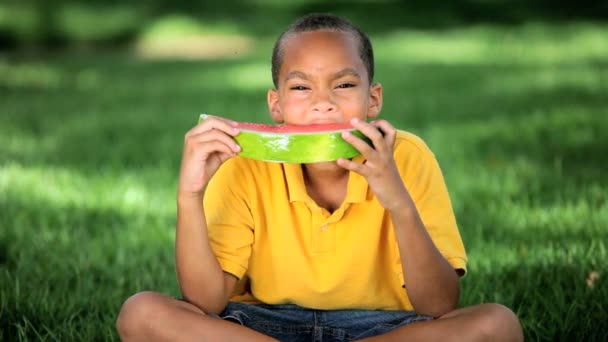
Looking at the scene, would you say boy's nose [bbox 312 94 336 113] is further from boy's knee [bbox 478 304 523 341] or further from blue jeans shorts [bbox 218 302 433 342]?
boy's knee [bbox 478 304 523 341]

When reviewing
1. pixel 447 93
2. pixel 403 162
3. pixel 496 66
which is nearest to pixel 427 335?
pixel 403 162

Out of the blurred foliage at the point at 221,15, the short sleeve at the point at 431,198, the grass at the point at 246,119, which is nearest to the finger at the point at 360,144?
the short sleeve at the point at 431,198

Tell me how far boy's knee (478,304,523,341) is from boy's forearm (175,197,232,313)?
815 millimetres

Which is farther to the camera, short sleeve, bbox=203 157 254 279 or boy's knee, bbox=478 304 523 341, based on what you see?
short sleeve, bbox=203 157 254 279

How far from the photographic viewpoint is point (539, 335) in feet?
10.8

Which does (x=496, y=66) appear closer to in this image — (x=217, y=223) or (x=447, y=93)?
(x=447, y=93)

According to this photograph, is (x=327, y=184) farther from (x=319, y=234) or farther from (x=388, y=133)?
(x=388, y=133)

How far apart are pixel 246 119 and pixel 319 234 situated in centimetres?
519

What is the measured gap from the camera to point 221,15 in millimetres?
18250

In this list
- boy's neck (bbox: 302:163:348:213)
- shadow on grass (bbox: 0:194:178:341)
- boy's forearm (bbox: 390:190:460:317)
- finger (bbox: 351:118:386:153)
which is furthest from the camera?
shadow on grass (bbox: 0:194:178:341)

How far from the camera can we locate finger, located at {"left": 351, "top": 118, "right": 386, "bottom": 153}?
264 centimetres

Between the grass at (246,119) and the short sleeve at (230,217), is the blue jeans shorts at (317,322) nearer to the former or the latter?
the short sleeve at (230,217)

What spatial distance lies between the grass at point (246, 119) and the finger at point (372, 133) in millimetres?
1034

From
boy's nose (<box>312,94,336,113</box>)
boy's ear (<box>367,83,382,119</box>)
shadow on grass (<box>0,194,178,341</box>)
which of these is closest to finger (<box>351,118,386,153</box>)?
boy's nose (<box>312,94,336,113</box>)
